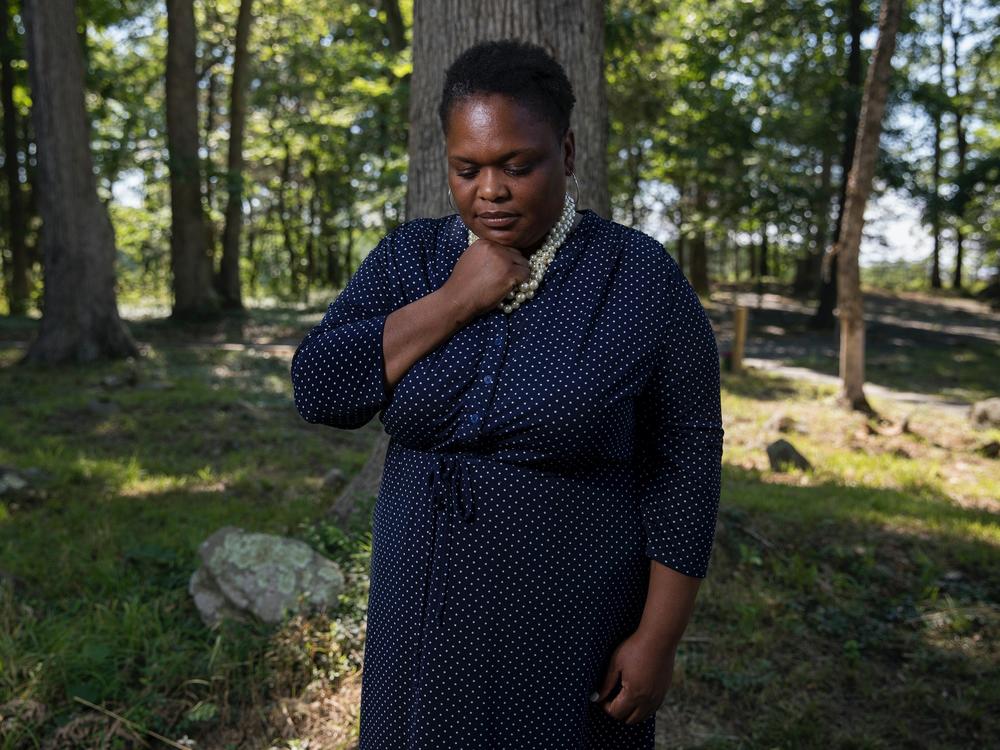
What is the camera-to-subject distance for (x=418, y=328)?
5.23 feet

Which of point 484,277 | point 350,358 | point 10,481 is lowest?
point 10,481

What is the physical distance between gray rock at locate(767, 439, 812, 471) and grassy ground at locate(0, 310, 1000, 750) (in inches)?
5.2

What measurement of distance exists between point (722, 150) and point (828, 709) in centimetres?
1493

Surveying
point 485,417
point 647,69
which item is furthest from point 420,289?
point 647,69

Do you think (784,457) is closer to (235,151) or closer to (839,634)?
(839,634)

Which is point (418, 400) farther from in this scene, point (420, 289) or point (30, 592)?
point (30, 592)

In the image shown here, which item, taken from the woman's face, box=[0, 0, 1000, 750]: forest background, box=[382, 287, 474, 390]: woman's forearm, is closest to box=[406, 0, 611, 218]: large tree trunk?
box=[0, 0, 1000, 750]: forest background

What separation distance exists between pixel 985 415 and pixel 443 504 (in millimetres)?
9895

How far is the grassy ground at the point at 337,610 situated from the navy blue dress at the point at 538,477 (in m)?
1.75

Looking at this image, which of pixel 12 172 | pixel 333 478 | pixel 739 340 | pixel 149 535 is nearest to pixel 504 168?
pixel 149 535

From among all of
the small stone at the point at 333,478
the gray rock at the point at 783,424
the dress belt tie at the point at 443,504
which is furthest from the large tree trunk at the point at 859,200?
the dress belt tie at the point at 443,504

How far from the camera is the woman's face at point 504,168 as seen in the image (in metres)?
1.56

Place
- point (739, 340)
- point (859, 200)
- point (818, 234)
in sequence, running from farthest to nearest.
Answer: point (818, 234), point (739, 340), point (859, 200)

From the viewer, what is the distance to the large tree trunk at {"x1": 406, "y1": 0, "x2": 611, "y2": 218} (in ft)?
12.1
